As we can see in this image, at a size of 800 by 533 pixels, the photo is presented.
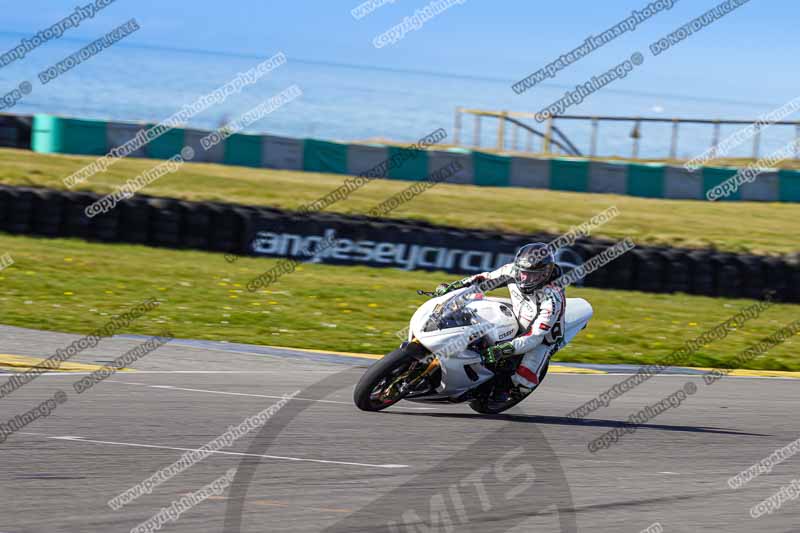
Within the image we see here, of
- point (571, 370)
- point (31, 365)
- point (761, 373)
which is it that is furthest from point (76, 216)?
point (761, 373)

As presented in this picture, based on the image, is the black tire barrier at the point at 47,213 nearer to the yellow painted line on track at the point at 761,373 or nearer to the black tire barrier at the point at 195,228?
the black tire barrier at the point at 195,228

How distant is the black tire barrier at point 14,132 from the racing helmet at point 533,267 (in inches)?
905

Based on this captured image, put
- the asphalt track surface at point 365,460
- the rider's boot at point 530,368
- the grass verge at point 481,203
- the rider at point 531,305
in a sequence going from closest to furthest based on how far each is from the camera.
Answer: the asphalt track surface at point 365,460, the rider at point 531,305, the rider's boot at point 530,368, the grass verge at point 481,203

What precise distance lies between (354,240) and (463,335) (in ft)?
37.2

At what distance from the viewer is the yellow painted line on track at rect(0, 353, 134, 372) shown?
1096 cm

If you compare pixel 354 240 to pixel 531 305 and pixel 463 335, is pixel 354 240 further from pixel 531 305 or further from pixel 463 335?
pixel 463 335

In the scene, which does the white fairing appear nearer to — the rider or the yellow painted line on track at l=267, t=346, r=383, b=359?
the rider

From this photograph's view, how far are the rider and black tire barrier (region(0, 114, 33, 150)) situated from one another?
22.9 meters

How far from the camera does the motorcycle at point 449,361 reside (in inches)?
362

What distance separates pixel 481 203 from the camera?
93.5 ft

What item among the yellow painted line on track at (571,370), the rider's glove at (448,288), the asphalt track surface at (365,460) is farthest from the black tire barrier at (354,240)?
the rider's glove at (448,288)

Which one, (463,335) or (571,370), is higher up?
(463,335)

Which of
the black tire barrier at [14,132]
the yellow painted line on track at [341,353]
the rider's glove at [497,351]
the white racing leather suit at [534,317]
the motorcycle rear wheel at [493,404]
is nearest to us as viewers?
the rider's glove at [497,351]

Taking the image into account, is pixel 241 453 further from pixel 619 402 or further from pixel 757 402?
pixel 757 402
